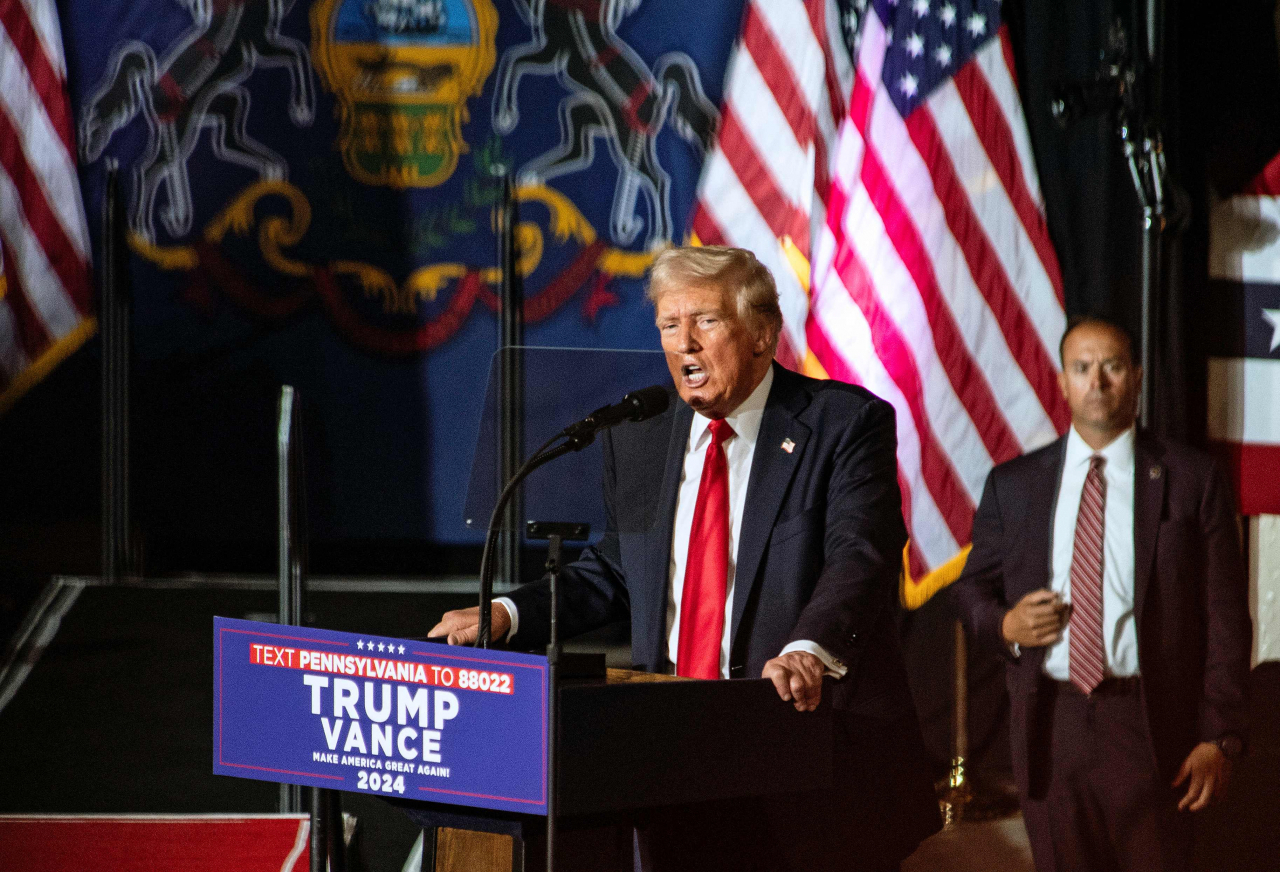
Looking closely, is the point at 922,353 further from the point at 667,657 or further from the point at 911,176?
the point at 667,657

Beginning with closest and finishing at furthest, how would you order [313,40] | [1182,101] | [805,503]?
1. [805,503]
2. [1182,101]
3. [313,40]

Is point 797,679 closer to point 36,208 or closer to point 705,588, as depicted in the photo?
point 705,588

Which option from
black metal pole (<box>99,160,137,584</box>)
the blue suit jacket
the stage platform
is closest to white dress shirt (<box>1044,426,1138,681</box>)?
the stage platform

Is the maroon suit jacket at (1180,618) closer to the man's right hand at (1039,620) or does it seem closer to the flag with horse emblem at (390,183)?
the man's right hand at (1039,620)

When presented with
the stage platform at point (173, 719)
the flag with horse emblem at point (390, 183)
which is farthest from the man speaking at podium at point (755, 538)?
the flag with horse emblem at point (390, 183)

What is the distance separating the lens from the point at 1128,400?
Result: 10.7 feet

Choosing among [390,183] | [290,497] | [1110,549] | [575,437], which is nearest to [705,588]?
[575,437]

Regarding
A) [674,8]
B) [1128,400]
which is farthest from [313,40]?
[1128,400]

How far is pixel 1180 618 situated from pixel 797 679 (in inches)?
75.7

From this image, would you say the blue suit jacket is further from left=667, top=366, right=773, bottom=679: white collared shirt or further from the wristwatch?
the wristwatch

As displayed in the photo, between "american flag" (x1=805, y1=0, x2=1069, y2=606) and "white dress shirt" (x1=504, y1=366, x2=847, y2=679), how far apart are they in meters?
1.53

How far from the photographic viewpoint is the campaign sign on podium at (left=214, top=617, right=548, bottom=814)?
1375 mm

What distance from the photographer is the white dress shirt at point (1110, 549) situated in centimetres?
310

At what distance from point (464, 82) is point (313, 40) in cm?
58
